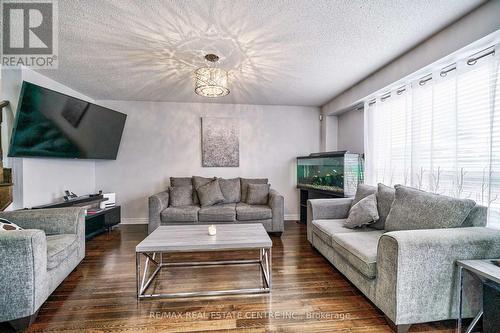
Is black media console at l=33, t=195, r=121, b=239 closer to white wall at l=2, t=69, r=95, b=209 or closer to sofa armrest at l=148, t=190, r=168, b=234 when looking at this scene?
white wall at l=2, t=69, r=95, b=209

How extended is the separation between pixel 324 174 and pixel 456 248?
2254mm

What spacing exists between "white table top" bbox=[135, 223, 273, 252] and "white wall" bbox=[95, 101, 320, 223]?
6.63 feet

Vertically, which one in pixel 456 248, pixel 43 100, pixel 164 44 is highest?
pixel 164 44

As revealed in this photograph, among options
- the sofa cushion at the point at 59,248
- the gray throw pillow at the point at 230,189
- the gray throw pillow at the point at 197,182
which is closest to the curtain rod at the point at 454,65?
the gray throw pillow at the point at 230,189

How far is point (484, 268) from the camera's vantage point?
1.25 meters

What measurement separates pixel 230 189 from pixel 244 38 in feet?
8.06

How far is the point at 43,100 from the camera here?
2.45 meters

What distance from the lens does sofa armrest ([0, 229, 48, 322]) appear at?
140 centimetres

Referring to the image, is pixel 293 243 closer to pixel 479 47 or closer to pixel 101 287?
pixel 101 287

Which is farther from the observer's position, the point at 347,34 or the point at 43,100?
the point at 43,100

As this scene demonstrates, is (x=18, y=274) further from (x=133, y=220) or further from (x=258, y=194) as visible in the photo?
(x=258, y=194)

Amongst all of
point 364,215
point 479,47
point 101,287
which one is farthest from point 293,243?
point 479,47

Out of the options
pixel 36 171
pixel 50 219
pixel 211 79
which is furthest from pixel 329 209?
pixel 36 171

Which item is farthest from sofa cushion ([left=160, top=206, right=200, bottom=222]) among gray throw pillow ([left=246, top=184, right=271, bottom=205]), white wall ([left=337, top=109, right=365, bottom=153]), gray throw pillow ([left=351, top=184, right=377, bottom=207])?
white wall ([left=337, top=109, right=365, bottom=153])
